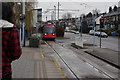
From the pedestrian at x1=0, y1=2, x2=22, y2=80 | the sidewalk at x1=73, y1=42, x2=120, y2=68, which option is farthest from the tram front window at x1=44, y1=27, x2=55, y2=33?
the pedestrian at x1=0, y1=2, x2=22, y2=80

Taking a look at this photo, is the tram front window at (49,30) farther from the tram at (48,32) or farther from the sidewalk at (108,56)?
the sidewalk at (108,56)

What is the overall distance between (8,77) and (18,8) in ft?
89.2

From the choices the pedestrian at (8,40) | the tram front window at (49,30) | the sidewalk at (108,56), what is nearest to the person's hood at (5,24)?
the pedestrian at (8,40)

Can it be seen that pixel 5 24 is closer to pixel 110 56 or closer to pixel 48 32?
pixel 110 56

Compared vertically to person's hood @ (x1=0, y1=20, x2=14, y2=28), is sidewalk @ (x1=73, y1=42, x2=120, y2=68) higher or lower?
lower

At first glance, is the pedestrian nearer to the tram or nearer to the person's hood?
the person's hood

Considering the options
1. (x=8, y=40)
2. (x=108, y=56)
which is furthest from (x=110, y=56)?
(x=8, y=40)

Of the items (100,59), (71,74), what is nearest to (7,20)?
(71,74)

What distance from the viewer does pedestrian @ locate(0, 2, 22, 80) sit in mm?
2471

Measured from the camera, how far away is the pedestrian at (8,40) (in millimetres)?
2471

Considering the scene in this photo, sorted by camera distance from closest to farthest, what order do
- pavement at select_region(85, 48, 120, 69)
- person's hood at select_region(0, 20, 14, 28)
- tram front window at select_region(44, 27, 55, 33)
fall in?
person's hood at select_region(0, 20, 14, 28)
pavement at select_region(85, 48, 120, 69)
tram front window at select_region(44, 27, 55, 33)

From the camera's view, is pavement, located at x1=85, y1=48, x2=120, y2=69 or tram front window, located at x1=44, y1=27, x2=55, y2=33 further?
tram front window, located at x1=44, y1=27, x2=55, y2=33

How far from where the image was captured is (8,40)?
8.19 ft

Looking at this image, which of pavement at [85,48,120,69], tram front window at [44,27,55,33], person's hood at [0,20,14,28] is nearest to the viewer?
person's hood at [0,20,14,28]
